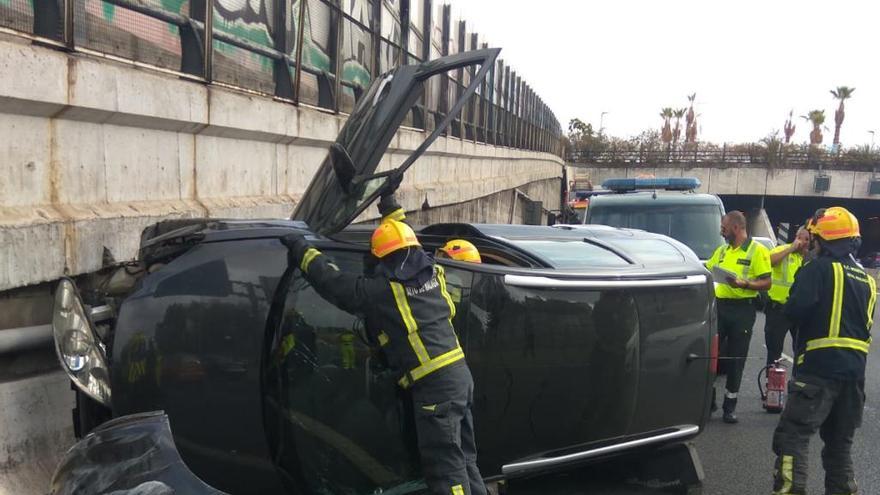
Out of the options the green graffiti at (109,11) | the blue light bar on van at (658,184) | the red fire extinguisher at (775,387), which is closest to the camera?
the green graffiti at (109,11)

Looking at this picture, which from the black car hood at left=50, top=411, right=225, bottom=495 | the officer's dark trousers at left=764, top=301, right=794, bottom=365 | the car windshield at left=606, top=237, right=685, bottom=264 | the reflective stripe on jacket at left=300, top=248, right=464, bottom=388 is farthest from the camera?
the officer's dark trousers at left=764, top=301, right=794, bottom=365

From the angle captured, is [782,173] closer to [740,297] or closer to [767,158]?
[767,158]

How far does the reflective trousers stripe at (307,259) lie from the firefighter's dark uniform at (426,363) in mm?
156

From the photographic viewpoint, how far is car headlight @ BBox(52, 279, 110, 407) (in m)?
2.51

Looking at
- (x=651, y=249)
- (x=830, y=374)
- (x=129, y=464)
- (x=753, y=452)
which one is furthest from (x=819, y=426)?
(x=129, y=464)

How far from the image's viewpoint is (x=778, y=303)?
6465 millimetres

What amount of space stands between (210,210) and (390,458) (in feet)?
9.48

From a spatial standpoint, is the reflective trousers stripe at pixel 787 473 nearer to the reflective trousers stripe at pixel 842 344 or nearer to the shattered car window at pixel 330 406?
the reflective trousers stripe at pixel 842 344

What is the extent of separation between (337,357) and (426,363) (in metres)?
0.37

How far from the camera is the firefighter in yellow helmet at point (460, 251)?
12.2 feet

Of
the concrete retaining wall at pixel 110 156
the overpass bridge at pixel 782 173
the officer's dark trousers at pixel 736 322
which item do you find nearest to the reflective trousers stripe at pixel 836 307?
the officer's dark trousers at pixel 736 322

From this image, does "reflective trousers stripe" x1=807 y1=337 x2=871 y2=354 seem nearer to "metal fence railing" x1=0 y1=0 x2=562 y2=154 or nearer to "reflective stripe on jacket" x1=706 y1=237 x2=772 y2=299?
"reflective stripe on jacket" x1=706 y1=237 x2=772 y2=299

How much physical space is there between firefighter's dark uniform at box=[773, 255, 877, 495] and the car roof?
586 centimetres

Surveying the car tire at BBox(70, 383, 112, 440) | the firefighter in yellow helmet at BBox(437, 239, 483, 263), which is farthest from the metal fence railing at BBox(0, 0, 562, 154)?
the car tire at BBox(70, 383, 112, 440)
